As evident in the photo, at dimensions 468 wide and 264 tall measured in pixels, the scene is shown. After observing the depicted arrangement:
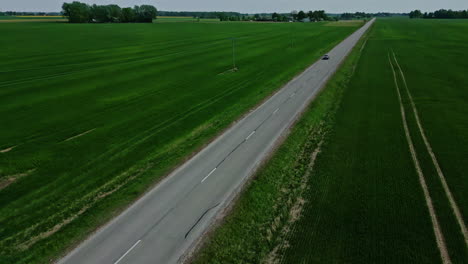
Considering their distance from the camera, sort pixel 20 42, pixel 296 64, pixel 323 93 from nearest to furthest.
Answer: pixel 323 93 < pixel 296 64 < pixel 20 42

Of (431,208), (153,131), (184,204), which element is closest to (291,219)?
(184,204)

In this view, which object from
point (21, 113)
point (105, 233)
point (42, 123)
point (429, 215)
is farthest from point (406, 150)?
point (21, 113)

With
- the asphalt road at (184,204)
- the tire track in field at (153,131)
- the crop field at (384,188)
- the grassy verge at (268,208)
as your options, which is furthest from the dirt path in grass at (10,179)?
the crop field at (384,188)

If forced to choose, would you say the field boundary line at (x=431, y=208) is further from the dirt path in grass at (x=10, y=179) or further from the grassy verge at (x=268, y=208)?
the dirt path in grass at (x=10, y=179)

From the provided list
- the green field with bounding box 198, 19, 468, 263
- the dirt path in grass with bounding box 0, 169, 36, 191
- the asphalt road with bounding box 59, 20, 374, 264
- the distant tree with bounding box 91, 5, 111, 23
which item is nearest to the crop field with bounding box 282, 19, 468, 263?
the green field with bounding box 198, 19, 468, 263

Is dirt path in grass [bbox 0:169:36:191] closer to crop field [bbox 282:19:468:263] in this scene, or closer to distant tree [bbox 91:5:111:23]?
crop field [bbox 282:19:468:263]

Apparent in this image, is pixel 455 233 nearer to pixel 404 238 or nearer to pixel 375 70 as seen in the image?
pixel 404 238
